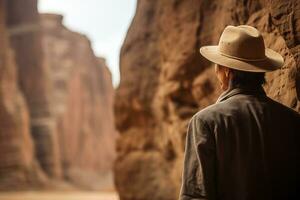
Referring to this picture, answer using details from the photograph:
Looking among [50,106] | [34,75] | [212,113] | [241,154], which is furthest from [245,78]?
[50,106]

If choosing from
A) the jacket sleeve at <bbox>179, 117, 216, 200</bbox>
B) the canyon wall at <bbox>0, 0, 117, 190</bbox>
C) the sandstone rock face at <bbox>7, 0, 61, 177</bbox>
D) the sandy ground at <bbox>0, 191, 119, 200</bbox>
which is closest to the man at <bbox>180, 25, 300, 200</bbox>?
the jacket sleeve at <bbox>179, 117, 216, 200</bbox>

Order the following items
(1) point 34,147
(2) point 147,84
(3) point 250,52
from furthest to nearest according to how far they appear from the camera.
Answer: (1) point 34,147, (2) point 147,84, (3) point 250,52

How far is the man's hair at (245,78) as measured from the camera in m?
2.56

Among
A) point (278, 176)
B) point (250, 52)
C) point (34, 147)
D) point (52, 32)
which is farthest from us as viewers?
point (52, 32)

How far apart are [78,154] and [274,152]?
105ft

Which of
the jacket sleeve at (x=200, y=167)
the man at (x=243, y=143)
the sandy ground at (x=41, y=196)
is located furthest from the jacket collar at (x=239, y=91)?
the sandy ground at (x=41, y=196)

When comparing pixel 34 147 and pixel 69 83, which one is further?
pixel 69 83

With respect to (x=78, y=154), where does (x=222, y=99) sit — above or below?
above

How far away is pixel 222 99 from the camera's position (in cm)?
255

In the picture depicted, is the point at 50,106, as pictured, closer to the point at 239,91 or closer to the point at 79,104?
the point at 79,104

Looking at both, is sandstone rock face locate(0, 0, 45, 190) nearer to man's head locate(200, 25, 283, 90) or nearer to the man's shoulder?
man's head locate(200, 25, 283, 90)

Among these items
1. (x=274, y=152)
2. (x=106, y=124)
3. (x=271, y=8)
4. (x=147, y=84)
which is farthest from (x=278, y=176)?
(x=106, y=124)

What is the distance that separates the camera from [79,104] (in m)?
36.1

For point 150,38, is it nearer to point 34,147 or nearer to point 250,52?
point 250,52
